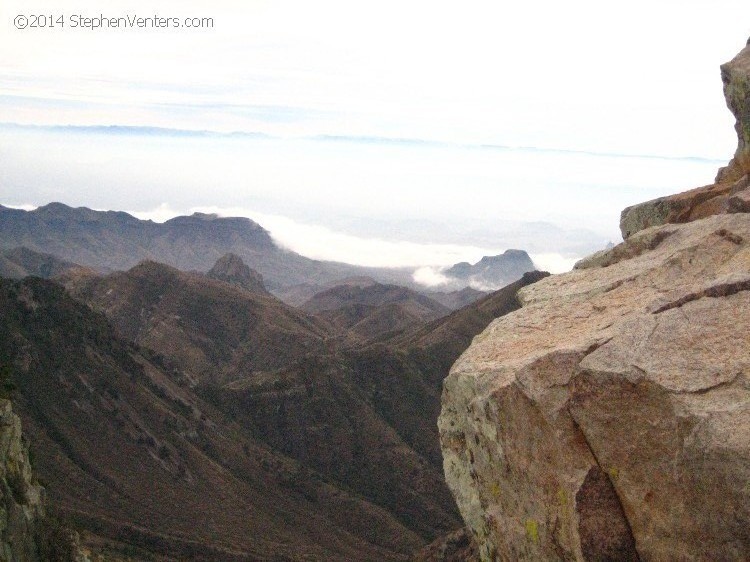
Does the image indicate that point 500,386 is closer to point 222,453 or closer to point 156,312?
point 222,453

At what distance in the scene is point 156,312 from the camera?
18775 centimetres

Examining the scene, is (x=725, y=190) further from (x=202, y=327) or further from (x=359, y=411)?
(x=202, y=327)

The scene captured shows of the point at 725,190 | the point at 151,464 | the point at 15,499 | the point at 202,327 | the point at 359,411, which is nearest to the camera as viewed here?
the point at 725,190

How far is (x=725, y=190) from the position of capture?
2480 centimetres

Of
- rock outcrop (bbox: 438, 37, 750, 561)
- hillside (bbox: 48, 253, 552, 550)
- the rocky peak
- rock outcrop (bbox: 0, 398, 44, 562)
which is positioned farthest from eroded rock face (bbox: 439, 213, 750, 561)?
hillside (bbox: 48, 253, 552, 550)

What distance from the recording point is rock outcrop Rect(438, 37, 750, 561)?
12.5 metres

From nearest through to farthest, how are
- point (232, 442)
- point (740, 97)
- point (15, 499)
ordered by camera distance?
point (740, 97), point (15, 499), point (232, 442)

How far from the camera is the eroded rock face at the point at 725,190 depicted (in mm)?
22859

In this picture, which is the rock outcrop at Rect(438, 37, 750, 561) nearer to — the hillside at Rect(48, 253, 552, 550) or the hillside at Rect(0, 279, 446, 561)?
the hillside at Rect(0, 279, 446, 561)

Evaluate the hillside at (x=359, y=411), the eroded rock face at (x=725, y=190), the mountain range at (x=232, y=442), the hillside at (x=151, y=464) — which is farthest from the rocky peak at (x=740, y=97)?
the hillside at (x=359, y=411)

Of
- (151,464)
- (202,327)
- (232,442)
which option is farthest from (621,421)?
(202,327)

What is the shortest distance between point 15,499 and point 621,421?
165ft

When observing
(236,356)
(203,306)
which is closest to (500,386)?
(236,356)

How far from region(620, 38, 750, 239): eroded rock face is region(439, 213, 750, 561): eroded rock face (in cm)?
554
